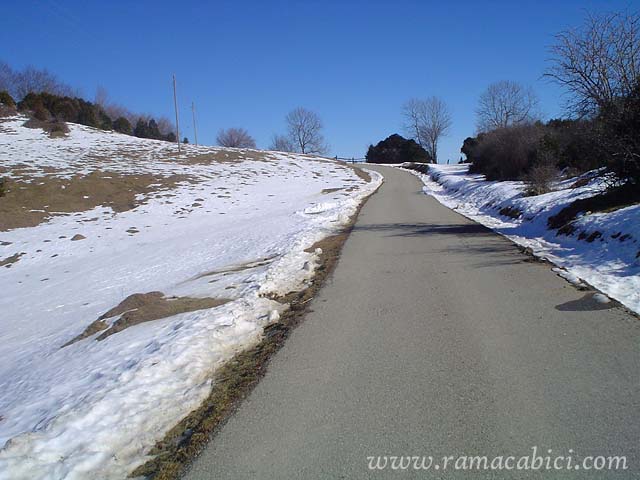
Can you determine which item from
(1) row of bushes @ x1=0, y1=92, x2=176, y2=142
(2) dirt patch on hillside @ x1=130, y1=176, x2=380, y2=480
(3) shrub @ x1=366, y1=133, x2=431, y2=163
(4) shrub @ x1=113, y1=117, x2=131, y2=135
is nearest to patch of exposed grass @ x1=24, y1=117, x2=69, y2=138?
(1) row of bushes @ x1=0, y1=92, x2=176, y2=142

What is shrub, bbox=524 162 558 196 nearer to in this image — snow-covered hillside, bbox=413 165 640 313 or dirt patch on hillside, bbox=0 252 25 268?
snow-covered hillside, bbox=413 165 640 313

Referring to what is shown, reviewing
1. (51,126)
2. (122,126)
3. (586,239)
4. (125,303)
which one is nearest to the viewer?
(125,303)

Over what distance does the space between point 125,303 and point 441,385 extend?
22.5 feet

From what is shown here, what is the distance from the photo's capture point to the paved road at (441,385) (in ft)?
11.1

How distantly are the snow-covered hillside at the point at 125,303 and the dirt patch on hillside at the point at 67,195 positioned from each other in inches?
8.0

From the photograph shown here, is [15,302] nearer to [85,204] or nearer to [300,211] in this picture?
[300,211]

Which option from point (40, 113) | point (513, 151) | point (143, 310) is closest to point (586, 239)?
point (143, 310)

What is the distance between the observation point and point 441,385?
14.3ft

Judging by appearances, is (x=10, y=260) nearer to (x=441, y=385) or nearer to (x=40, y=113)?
(x=441, y=385)

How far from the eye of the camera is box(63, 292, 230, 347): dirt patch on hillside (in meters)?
7.67

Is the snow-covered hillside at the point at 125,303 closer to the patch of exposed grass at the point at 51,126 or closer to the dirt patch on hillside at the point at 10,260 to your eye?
the dirt patch on hillside at the point at 10,260

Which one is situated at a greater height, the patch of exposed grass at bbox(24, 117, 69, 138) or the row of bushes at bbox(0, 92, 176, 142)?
the row of bushes at bbox(0, 92, 176, 142)

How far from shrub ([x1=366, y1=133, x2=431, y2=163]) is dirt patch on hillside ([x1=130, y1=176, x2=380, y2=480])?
252ft

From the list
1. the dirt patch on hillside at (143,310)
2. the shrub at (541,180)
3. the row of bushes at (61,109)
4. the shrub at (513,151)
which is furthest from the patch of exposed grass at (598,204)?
the row of bushes at (61,109)
